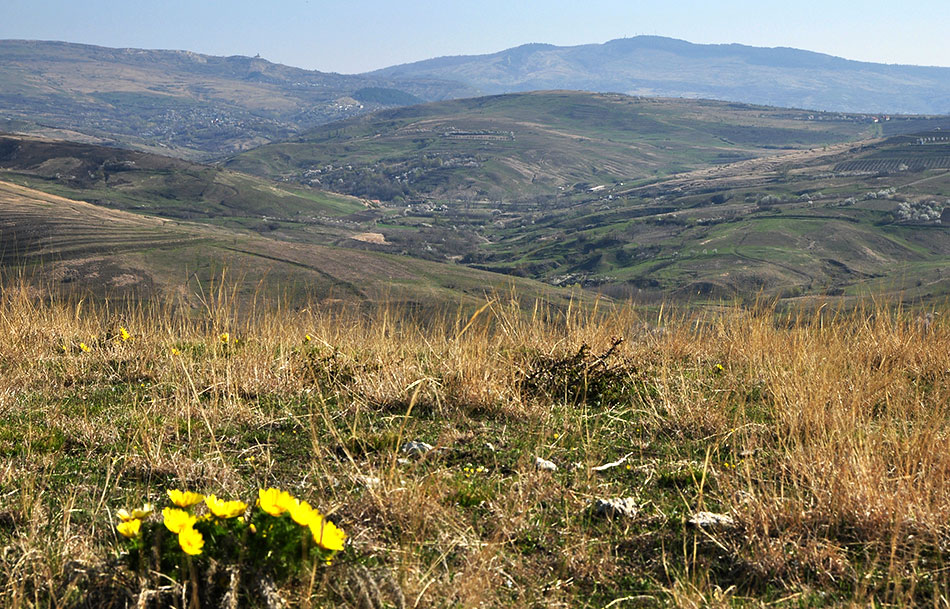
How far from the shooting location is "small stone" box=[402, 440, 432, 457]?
3986mm

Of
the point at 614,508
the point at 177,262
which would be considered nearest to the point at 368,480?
the point at 614,508

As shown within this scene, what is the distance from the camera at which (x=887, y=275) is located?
233 ft

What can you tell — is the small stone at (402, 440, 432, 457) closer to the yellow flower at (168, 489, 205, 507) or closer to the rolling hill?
the yellow flower at (168, 489, 205, 507)

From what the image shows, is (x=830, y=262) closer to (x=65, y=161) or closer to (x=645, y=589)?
(x=645, y=589)

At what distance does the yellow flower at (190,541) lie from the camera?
87.7 inches

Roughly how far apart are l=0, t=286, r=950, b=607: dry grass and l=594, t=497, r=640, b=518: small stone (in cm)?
7

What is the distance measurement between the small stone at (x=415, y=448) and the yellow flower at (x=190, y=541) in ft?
Result: 5.68

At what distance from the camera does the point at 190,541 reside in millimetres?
2270

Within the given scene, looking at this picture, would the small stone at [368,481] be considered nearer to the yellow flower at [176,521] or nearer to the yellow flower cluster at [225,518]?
the yellow flower cluster at [225,518]

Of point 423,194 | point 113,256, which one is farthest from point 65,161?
point 113,256

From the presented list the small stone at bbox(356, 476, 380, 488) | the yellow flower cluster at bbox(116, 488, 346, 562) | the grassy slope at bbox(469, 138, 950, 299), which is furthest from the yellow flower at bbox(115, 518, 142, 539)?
the grassy slope at bbox(469, 138, 950, 299)

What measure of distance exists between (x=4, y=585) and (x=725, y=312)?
7.20 m

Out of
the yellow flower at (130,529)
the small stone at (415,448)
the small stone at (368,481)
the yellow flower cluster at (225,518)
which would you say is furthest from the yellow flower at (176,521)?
the small stone at (415,448)

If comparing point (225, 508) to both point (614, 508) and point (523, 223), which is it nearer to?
point (614, 508)
